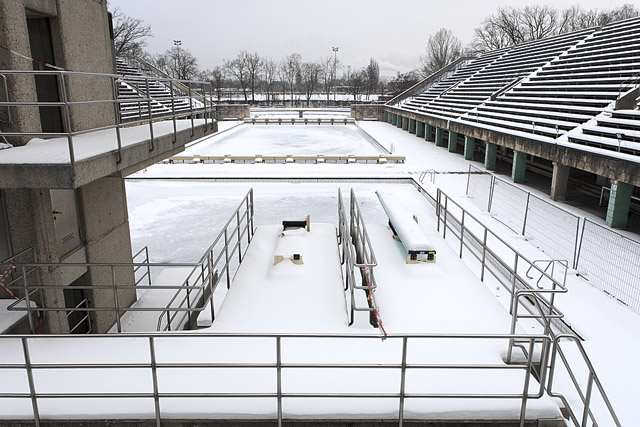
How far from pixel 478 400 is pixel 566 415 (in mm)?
882

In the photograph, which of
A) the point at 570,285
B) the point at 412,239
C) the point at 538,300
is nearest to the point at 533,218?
the point at 570,285

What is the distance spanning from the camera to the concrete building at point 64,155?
14.8ft

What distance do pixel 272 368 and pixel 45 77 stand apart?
480 cm

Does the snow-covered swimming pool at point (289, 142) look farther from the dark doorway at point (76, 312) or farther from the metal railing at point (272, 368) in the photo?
the metal railing at point (272, 368)

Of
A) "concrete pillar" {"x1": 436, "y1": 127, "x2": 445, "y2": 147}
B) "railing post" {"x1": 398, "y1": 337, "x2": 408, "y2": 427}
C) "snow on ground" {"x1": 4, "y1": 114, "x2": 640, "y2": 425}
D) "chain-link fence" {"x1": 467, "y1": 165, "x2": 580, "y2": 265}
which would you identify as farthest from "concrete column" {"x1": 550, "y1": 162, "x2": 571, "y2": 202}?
"concrete pillar" {"x1": 436, "y1": 127, "x2": 445, "y2": 147}

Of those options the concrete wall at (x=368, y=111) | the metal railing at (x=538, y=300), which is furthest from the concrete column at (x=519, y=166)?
the concrete wall at (x=368, y=111)

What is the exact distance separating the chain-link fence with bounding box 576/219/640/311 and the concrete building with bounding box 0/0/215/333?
8675 millimetres

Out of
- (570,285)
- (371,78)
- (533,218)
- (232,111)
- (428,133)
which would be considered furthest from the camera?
(371,78)

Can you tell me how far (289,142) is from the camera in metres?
32.1

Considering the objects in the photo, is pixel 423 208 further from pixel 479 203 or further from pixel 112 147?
pixel 112 147

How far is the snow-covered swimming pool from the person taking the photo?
90.2ft

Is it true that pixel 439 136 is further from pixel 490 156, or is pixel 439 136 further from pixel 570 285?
pixel 570 285

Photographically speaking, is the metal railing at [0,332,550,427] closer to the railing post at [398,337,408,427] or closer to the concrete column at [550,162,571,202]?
the railing post at [398,337,408,427]

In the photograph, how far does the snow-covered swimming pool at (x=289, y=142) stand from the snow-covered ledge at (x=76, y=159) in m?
20.1
